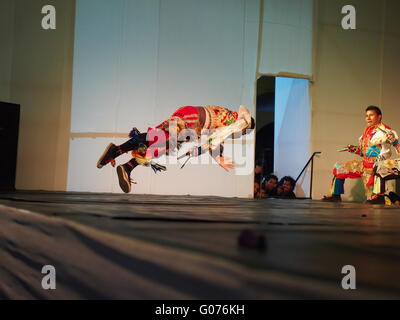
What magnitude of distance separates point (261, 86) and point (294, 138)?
96.1 inches

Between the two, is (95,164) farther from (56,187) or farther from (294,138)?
(294,138)

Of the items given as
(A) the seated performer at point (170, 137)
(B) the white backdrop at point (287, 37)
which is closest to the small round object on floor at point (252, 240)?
(A) the seated performer at point (170, 137)

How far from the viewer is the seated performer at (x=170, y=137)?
155 inches

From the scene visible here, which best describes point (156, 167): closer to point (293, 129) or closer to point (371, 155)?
point (293, 129)

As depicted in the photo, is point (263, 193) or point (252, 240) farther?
point (263, 193)

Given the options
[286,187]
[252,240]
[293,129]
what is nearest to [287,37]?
[293,129]

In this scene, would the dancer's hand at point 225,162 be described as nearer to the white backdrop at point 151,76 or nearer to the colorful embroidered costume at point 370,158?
the white backdrop at point 151,76

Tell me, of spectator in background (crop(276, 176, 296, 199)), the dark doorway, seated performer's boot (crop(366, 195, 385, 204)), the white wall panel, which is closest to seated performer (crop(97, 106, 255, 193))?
spectator in background (crop(276, 176, 296, 199))

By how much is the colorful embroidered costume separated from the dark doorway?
1747mm

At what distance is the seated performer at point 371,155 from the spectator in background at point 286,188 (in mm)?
882

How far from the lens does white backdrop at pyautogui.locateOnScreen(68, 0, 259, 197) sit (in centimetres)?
391

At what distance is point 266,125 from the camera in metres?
6.14

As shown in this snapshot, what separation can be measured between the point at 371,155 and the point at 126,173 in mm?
2378
